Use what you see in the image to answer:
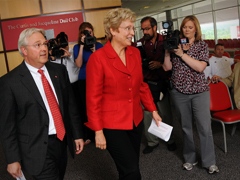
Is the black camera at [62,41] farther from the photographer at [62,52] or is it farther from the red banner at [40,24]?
the red banner at [40,24]

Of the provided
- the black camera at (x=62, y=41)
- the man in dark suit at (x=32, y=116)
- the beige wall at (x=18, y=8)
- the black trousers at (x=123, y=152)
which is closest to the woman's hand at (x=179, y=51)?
the black trousers at (x=123, y=152)

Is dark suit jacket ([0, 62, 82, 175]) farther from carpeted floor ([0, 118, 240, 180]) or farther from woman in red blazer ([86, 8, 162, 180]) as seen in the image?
carpeted floor ([0, 118, 240, 180])

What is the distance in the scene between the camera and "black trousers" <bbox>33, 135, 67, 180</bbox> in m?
1.70

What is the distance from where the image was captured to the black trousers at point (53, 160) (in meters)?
1.70

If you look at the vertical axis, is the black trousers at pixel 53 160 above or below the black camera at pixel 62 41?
below

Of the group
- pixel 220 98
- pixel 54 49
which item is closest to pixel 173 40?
pixel 220 98

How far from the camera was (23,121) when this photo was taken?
1673mm

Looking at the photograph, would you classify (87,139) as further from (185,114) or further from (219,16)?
(219,16)

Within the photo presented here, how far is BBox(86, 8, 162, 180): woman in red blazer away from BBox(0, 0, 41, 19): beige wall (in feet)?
11.6

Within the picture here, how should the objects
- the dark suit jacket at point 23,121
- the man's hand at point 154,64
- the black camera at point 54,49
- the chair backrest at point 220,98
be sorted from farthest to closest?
the chair backrest at point 220,98 → the black camera at point 54,49 → the man's hand at point 154,64 → the dark suit jacket at point 23,121

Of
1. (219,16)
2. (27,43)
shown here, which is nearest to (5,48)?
(27,43)

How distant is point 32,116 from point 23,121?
7 cm

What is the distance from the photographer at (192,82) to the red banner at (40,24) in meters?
2.79

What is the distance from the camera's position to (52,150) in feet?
5.78
